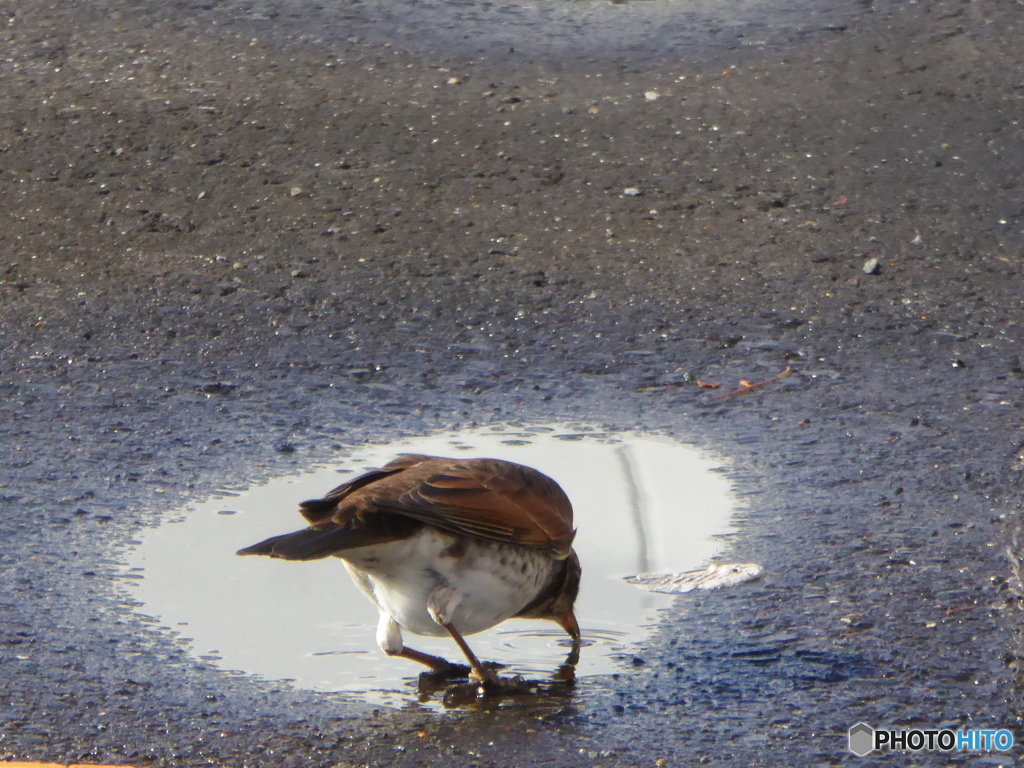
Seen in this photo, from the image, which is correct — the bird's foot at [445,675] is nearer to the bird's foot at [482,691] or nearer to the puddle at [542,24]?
the bird's foot at [482,691]

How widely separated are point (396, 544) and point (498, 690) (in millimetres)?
588

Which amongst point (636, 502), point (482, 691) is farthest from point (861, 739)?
point (636, 502)

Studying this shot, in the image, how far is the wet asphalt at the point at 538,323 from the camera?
3779 mm

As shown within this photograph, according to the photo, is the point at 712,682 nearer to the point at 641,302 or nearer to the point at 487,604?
the point at 487,604

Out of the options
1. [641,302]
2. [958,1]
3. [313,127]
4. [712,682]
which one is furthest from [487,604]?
[958,1]

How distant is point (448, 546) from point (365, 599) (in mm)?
884

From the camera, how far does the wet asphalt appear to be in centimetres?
378

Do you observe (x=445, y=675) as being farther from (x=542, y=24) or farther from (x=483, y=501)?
(x=542, y=24)

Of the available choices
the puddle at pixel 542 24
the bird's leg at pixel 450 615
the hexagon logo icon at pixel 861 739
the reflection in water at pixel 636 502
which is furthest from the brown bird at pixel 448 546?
the puddle at pixel 542 24

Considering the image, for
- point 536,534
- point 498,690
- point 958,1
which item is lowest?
point 498,690

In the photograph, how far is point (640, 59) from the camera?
31.3 ft

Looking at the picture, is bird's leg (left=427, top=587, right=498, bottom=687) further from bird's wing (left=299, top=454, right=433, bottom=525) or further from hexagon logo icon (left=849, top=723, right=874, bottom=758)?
hexagon logo icon (left=849, top=723, right=874, bottom=758)

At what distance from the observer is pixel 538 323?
21.1 ft

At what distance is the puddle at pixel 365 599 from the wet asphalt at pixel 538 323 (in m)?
0.12
